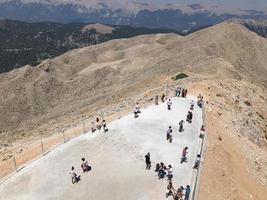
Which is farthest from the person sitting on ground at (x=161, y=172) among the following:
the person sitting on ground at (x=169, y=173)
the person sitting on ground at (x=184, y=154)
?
the person sitting on ground at (x=184, y=154)

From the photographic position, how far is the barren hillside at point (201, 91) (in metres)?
43.6

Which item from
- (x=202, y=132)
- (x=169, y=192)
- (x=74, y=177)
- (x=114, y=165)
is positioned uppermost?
(x=169, y=192)

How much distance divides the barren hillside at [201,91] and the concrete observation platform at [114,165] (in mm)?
2858

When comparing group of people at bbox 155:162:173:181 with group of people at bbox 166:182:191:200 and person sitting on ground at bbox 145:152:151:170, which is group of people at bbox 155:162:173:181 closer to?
person sitting on ground at bbox 145:152:151:170

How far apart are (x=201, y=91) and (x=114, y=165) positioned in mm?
26989

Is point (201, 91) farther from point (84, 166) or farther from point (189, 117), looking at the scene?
point (84, 166)

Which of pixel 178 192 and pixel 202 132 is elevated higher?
pixel 178 192

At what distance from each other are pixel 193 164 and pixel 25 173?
533 inches

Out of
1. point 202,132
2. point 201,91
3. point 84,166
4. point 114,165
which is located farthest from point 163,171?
point 201,91

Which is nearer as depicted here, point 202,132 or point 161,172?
point 161,172

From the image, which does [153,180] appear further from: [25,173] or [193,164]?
[25,173]

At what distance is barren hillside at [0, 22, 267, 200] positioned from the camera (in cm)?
4359

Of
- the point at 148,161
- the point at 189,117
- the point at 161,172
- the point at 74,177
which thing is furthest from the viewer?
the point at 189,117

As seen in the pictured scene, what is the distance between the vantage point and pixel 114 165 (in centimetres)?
3834
